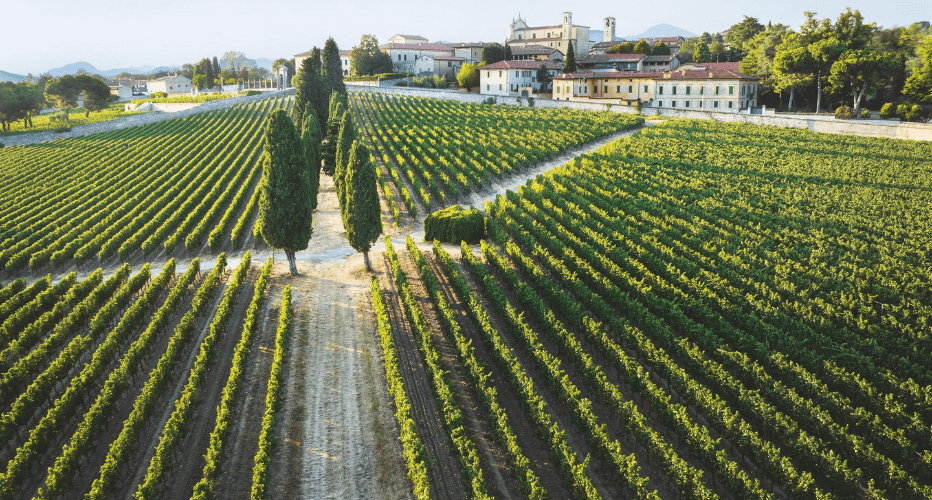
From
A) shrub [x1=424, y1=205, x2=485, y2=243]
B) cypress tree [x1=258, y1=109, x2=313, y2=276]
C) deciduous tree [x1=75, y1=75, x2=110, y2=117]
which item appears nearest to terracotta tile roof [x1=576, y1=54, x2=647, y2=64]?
shrub [x1=424, y1=205, x2=485, y2=243]

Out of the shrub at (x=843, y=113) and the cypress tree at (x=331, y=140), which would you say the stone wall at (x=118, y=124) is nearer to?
the cypress tree at (x=331, y=140)

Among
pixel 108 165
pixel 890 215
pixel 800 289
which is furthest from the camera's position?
pixel 108 165

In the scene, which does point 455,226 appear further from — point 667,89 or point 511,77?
point 511,77

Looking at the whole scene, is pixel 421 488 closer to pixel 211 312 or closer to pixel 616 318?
pixel 616 318

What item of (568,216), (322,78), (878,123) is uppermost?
(322,78)

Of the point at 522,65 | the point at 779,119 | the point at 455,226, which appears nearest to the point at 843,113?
the point at 779,119

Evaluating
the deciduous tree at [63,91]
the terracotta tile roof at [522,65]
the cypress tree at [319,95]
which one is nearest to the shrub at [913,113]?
the terracotta tile roof at [522,65]

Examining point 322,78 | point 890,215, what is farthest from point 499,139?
point 890,215
